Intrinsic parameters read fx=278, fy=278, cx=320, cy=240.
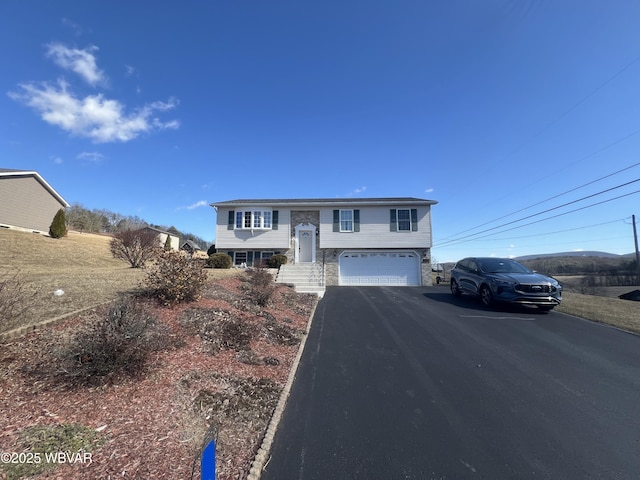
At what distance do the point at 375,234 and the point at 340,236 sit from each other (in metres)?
2.36

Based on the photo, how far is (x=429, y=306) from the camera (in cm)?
959

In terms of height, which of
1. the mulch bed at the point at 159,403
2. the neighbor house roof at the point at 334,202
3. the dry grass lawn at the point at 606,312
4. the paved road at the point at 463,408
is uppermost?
the neighbor house roof at the point at 334,202

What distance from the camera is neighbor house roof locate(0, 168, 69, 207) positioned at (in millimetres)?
21161

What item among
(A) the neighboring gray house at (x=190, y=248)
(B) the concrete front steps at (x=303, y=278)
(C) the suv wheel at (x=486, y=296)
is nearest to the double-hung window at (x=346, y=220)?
(B) the concrete front steps at (x=303, y=278)

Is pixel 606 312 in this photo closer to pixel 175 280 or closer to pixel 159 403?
pixel 159 403

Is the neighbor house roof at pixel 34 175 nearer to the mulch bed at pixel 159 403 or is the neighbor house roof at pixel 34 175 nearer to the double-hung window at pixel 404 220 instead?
the mulch bed at pixel 159 403

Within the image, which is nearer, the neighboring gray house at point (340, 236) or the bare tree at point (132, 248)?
the bare tree at point (132, 248)

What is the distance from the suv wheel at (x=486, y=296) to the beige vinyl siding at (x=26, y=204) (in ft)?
104

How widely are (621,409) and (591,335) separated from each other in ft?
12.8

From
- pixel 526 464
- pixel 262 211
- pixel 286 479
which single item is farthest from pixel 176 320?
pixel 262 211

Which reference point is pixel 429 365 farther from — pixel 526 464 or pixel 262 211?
pixel 262 211

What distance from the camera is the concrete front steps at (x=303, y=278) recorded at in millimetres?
13141

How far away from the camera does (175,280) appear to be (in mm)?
5883

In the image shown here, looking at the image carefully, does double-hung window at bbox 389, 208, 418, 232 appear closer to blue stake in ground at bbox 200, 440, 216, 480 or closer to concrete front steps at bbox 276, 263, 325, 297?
concrete front steps at bbox 276, 263, 325, 297
